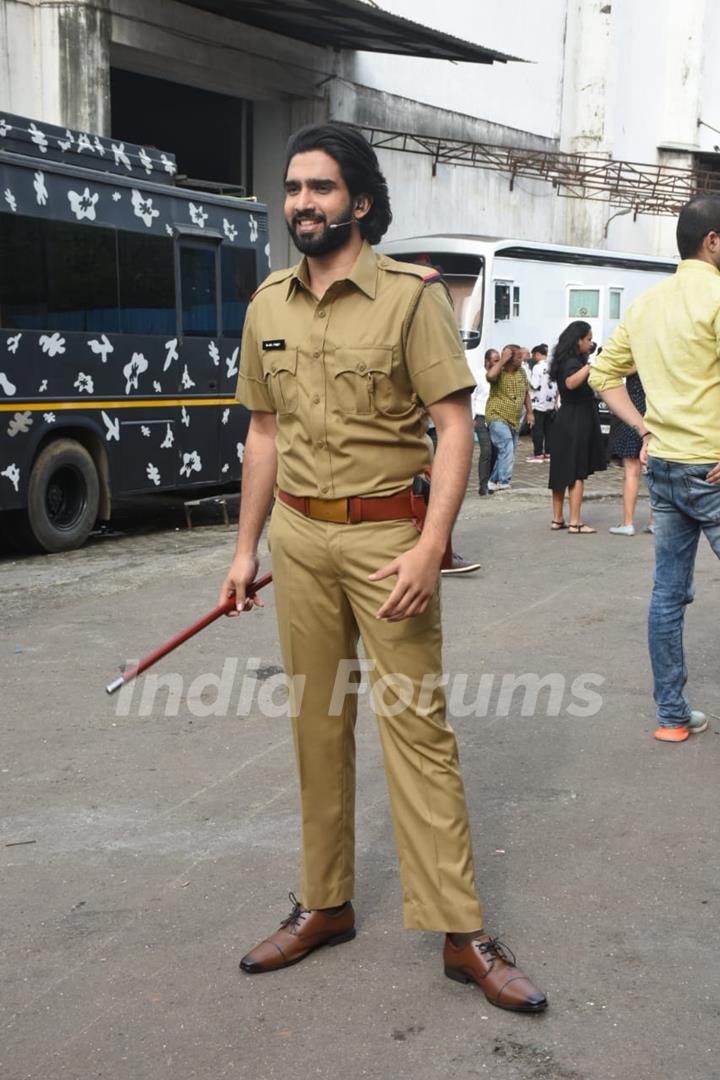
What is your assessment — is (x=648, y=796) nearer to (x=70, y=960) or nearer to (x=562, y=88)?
(x=70, y=960)

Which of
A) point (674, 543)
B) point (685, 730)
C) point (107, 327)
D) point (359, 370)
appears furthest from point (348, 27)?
point (359, 370)

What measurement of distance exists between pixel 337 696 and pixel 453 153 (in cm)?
2554

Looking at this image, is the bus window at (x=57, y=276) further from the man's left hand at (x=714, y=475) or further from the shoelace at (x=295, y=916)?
the shoelace at (x=295, y=916)

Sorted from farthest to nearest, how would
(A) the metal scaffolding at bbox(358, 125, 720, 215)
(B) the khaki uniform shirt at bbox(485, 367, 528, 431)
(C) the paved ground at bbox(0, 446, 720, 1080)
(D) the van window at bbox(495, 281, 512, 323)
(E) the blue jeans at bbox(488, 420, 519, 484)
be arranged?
(A) the metal scaffolding at bbox(358, 125, 720, 215)
(D) the van window at bbox(495, 281, 512, 323)
(E) the blue jeans at bbox(488, 420, 519, 484)
(B) the khaki uniform shirt at bbox(485, 367, 528, 431)
(C) the paved ground at bbox(0, 446, 720, 1080)

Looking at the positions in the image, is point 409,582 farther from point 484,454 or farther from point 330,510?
point 484,454

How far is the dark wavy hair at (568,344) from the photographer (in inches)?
467

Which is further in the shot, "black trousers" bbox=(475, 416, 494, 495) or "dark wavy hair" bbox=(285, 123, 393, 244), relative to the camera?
"black trousers" bbox=(475, 416, 494, 495)

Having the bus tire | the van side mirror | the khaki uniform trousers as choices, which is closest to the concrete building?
the van side mirror

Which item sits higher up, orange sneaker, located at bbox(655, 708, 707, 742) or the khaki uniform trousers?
the khaki uniform trousers

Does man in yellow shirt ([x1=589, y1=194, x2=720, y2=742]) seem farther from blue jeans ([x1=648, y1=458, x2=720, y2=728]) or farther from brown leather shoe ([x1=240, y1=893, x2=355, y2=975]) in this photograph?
brown leather shoe ([x1=240, y1=893, x2=355, y2=975])

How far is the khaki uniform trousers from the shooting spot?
350 centimetres

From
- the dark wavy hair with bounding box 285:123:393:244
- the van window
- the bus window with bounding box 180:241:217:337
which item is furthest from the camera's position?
the van window

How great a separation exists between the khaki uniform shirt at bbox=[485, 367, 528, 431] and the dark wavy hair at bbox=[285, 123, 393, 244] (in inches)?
467

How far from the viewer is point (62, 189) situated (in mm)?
11562
